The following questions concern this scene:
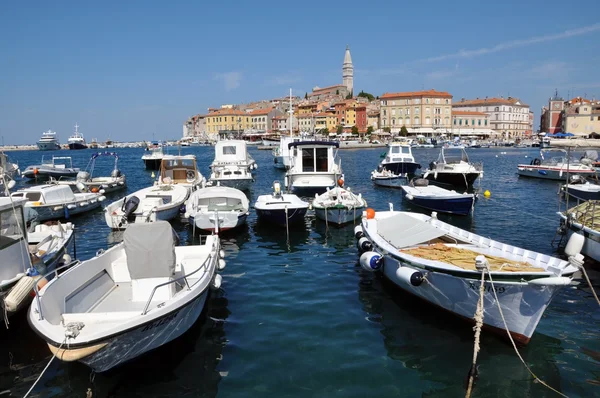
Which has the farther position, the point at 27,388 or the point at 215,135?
the point at 215,135

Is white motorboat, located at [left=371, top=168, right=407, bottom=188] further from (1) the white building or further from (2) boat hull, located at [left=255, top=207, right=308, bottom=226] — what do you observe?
(1) the white building

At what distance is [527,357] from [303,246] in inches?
393

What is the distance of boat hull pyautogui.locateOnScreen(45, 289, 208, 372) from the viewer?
683 cm

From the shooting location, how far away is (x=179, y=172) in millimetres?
30219

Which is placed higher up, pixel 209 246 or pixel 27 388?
pixel 209 246

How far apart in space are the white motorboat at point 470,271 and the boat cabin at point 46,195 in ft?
59.0

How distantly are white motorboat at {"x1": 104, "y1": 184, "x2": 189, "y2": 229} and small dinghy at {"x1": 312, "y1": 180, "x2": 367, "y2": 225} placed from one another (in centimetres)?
724

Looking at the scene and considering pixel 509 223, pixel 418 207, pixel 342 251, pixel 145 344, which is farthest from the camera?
pixel 418 207

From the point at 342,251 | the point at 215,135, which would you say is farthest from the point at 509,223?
the point at 215,135

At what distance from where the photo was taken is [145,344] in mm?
7719

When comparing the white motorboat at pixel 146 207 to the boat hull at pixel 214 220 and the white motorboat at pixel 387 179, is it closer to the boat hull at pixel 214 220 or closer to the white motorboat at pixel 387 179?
the boat hull at pixel 214 220

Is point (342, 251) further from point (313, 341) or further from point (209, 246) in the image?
point (313, 341)

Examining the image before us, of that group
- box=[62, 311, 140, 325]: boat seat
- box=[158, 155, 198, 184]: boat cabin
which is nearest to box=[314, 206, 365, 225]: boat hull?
box=[158, 155, 198, 184]: boat cabin

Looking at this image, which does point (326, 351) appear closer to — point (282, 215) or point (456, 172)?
point (282, 215)
